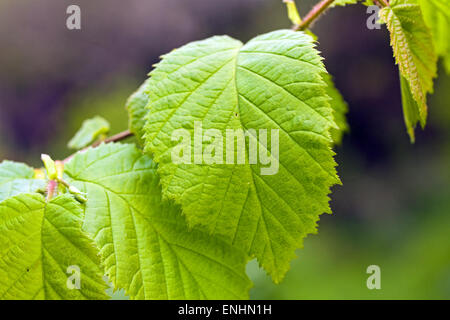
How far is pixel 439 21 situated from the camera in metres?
1.00

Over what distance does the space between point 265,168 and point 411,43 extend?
42 cm

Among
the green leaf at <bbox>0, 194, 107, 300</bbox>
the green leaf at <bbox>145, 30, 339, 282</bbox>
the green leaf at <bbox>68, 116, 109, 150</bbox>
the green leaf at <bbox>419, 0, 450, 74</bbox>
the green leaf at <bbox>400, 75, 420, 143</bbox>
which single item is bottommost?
the green leaf at <bbox>0, 194, 107, 300</bbox>

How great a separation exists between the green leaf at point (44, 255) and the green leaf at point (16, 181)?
123 mm

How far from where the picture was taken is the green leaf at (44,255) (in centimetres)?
70

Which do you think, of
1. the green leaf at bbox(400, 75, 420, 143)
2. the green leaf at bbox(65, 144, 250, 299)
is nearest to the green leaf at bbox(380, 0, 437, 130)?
the green leaf at bbox(400, 75, 420, 143)

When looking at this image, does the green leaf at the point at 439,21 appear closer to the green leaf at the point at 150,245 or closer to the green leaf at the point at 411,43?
the green leaf at the point at 411,43

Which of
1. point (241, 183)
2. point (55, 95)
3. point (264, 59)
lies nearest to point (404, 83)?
point (264, 59)

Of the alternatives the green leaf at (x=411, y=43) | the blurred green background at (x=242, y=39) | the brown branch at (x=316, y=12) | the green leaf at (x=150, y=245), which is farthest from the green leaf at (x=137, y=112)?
the blurred green background at (x=242, y=39)

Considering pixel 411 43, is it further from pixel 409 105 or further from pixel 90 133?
pixel 90 133

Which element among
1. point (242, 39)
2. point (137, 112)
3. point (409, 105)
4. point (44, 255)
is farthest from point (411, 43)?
point (242, 39)

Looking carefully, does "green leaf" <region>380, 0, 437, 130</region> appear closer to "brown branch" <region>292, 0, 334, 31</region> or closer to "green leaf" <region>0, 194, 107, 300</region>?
"brown branch" <region>292, 0, 334, 31</region>

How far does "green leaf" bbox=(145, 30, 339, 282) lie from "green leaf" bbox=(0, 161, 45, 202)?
31 centimetres

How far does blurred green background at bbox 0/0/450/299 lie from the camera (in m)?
5.53

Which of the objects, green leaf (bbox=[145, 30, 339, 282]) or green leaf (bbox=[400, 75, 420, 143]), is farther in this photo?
green leaf (bbox=[400, 75, 420, 143])
